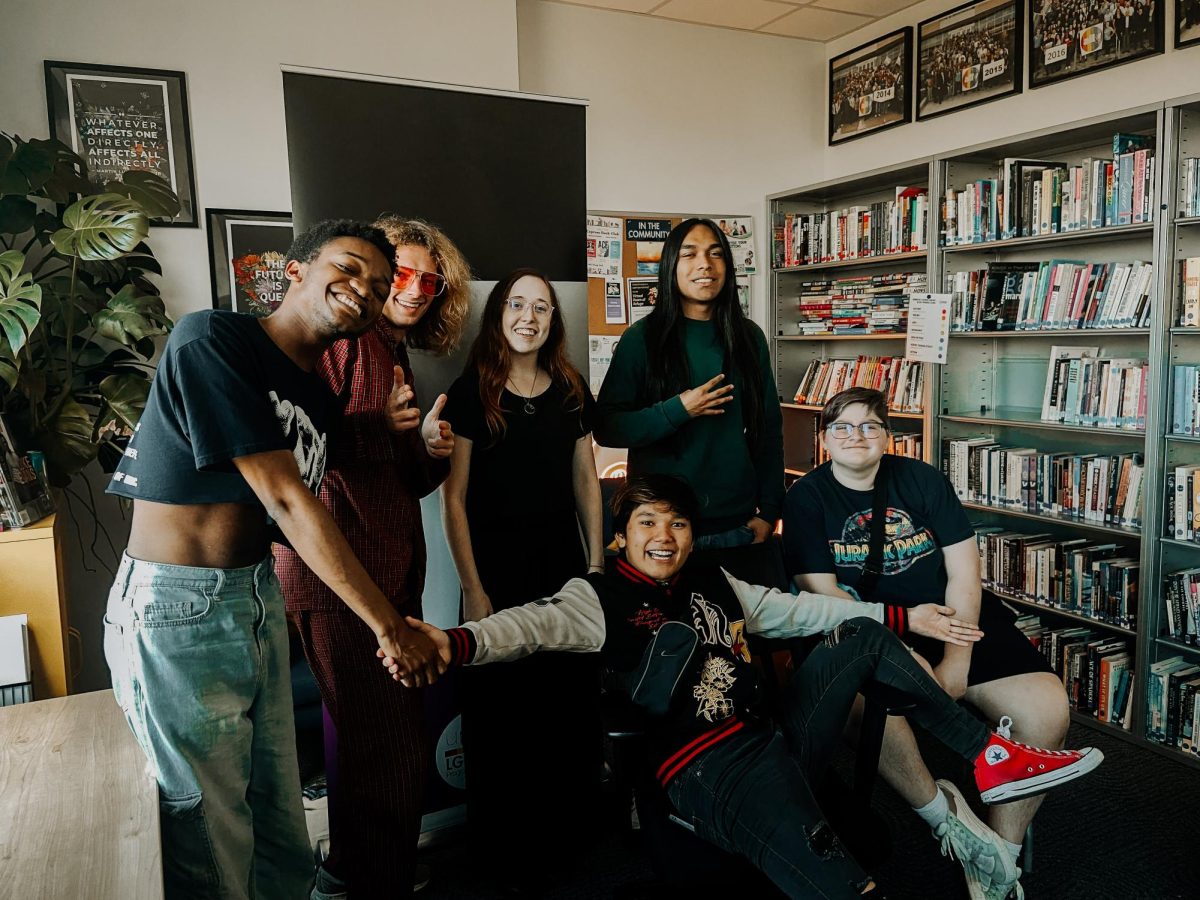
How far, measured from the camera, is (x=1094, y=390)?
3.26m

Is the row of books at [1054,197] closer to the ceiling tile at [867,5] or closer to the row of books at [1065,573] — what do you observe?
the ceiling tile at [867,5]

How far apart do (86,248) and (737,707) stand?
7.76 ft

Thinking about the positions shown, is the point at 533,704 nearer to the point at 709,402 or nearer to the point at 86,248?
the point at 709,402

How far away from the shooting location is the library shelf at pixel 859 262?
397cm

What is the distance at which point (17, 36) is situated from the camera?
3.22 m

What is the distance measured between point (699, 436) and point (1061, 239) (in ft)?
6.43

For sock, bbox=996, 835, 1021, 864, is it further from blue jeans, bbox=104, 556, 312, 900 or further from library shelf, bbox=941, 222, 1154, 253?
library shelf, bbox=941, 222, 1154, 253

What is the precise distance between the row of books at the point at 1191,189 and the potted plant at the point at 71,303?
10.9ft

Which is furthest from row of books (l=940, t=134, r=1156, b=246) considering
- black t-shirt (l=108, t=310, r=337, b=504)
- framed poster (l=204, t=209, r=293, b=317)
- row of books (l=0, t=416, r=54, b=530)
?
row of books (l=0, t=416, r=54, b=530)

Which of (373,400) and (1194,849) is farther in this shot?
(1194,849)

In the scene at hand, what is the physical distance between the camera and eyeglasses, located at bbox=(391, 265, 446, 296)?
208cm

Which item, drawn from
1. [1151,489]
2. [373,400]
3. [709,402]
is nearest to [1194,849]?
[1151,489]

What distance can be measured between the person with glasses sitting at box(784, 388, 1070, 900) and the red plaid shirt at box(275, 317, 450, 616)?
1.04 meters

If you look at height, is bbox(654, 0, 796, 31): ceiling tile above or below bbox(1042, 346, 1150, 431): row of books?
above
